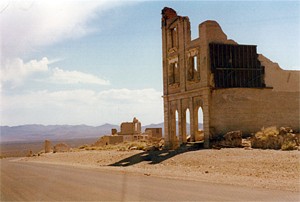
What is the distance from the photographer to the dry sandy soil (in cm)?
1639

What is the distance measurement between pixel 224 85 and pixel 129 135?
26243 mm

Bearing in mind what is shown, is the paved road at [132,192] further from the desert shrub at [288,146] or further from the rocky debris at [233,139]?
the rocky debris at [233,139]

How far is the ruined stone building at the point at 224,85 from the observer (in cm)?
3048

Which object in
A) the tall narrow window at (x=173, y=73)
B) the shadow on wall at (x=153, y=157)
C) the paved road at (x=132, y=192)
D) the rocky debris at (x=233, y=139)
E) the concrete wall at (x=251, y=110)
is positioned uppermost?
the tall narrow window at (x=173, y=73)

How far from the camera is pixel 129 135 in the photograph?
54969 mm

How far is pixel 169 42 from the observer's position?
116 ft

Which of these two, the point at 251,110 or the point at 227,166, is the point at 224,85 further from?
the point at 227,166

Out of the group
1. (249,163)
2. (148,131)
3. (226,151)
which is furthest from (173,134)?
(148,131)

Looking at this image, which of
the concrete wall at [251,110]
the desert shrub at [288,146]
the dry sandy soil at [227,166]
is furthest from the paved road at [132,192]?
the concrete wall at [251,110]

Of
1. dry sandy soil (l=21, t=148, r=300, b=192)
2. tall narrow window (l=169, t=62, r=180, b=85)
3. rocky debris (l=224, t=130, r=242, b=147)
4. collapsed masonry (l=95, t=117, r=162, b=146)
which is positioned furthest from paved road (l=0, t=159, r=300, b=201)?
collapsed masonry (l=95, t=117, r=162, b=146)

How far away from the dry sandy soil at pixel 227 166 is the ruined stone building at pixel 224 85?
170 inches

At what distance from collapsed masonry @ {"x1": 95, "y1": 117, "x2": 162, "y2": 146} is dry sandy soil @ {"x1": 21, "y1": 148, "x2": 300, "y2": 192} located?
19.8 m

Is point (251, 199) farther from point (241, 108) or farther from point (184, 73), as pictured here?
point (184, 73)

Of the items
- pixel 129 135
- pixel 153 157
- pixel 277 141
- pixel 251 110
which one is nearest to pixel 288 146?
pixel 277 141
